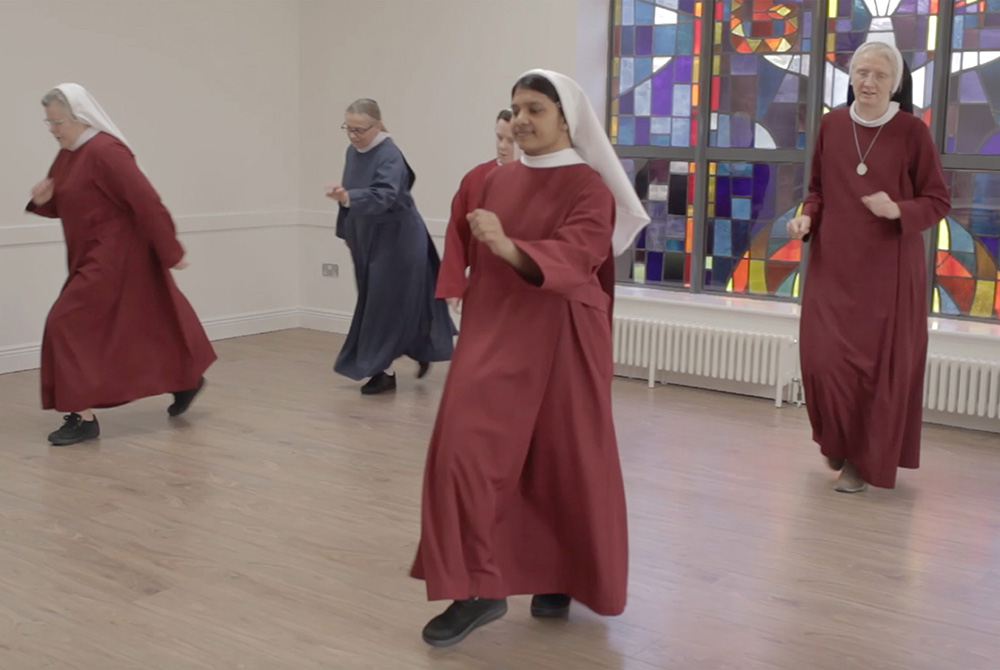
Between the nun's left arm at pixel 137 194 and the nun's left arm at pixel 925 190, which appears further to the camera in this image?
the nun's left arm at pixel 137 194

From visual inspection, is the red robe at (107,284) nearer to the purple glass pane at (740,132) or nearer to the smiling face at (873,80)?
the smiling face at (873,80)

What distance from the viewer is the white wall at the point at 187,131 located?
6.87 metres

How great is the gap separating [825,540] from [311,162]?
5.16 meters

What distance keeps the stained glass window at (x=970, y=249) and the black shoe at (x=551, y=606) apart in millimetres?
3908

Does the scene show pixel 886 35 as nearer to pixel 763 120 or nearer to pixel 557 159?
pixel 763 120

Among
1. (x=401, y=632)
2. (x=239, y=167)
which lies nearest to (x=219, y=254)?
(x=239, y=167)

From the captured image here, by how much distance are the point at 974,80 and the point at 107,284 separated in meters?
4.41

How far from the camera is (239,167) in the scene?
815cm

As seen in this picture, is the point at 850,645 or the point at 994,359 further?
the point at 994,359

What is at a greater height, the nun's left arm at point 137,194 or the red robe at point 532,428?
the nun's left arm at point 137,194

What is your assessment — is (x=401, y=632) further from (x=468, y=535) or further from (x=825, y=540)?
(x=825, y=540)

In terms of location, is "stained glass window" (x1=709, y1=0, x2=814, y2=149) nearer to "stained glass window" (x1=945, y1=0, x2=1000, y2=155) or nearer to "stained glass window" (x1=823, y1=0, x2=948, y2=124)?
"stained glass window" (x1=823, y1=0, x2=948, y2=124)

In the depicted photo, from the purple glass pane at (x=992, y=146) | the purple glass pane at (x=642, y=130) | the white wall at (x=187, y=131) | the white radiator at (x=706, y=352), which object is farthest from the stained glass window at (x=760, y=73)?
the white wall at (x=187, y=131)

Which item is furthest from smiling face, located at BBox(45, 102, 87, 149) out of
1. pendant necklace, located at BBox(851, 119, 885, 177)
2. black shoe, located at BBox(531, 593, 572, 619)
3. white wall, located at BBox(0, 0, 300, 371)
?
pendant necklace, located at BBox(851, 119, 885, 177)
